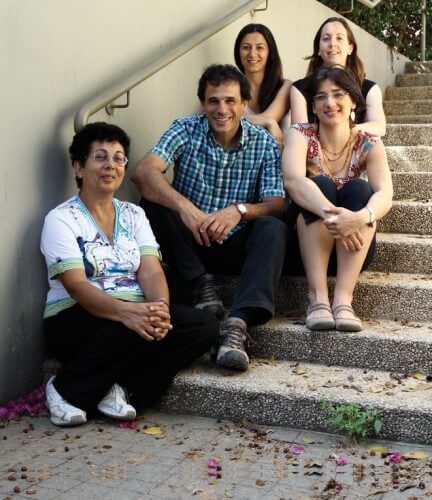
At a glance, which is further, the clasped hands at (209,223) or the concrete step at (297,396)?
the clasped hands at (209,223)

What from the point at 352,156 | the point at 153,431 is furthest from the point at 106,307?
the point at 352,156

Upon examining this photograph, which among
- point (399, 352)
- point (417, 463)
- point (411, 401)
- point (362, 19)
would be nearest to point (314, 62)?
point (399, 352)

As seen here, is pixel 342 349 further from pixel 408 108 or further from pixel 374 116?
pixel 408 108

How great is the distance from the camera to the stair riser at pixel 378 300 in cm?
351

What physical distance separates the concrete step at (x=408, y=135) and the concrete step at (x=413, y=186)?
0.97m

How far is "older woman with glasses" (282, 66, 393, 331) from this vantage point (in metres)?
3.34

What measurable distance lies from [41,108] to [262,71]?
165 centimetres

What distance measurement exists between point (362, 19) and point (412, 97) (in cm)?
120

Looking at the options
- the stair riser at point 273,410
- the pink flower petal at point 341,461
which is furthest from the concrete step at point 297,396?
the pink flower petal at point 341,461

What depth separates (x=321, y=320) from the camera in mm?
3305

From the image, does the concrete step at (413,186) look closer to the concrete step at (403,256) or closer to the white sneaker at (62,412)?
the concrete step at (403,256)

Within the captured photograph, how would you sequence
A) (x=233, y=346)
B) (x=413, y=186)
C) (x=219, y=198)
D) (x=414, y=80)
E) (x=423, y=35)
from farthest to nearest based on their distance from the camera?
(x=423, y=35) → (x=414, y=80) → (x=413, y=186) → (x=219, y=198) → (x=233, y=346)

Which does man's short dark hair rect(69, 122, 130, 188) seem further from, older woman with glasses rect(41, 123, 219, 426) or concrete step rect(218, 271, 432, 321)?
concrete step rect(218, 271, 432, 321)

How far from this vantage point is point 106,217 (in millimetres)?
3379
